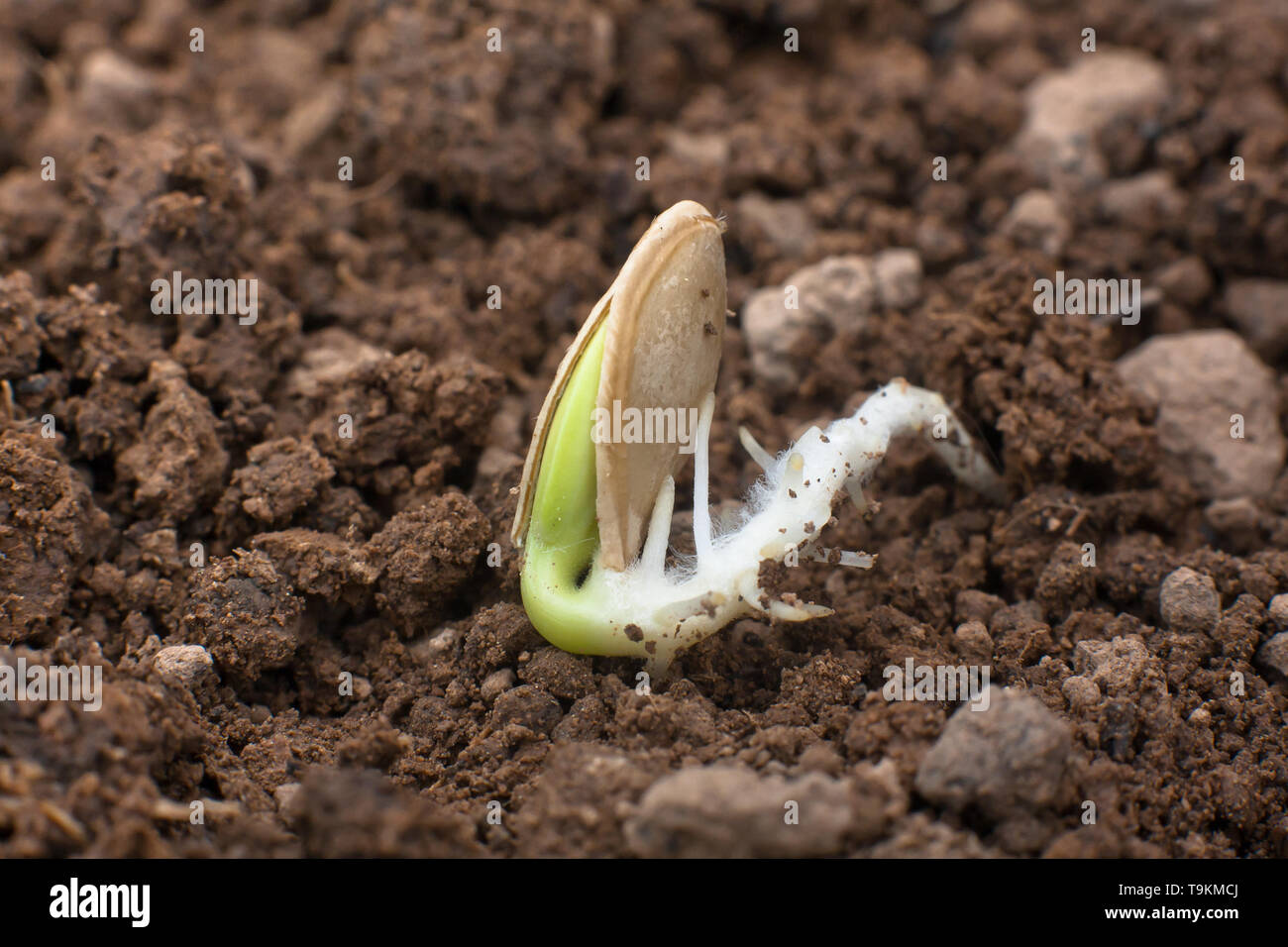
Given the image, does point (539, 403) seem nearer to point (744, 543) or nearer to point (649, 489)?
point (649, 489)

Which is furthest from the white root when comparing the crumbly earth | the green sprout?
the crumbly earth

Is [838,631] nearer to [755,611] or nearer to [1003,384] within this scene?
[755,611]

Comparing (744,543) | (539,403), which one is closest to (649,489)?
(744,543)

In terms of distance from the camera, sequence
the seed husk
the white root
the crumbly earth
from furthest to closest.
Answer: the white root < the seed husk < the crumbly earth

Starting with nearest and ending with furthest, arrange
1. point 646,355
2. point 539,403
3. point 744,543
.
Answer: point 646,355 < point 744,543 < point 539,403

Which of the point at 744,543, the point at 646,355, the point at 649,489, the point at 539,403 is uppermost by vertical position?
the point at 539,403

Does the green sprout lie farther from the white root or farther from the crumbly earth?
the crumbly earth
